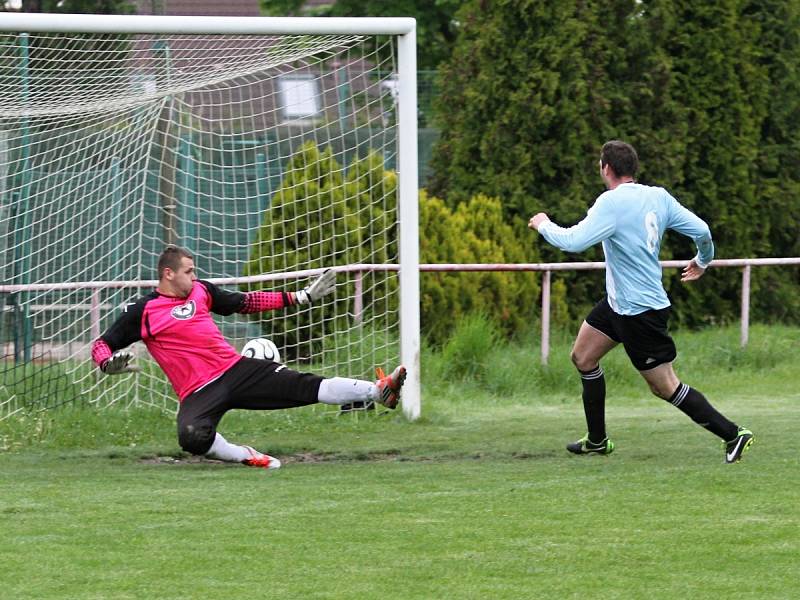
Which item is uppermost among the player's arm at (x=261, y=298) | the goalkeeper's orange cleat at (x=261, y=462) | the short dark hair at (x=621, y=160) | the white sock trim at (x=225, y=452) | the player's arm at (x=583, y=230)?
the short dark hair at (x=621, y=160)

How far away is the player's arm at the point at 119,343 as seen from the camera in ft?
26.5

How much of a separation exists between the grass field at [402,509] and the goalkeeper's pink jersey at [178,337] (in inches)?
21.9

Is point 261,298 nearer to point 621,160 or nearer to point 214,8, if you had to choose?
point 621,160

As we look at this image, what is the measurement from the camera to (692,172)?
48.4ft

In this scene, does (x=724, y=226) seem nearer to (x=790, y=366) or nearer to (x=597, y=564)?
(x=790, y=366)

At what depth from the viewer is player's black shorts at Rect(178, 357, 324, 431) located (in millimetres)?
8289

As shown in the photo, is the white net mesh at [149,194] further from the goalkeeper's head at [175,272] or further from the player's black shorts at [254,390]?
the player's black shorts at [254,390]

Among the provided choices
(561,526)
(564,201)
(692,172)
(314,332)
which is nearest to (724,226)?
(692,172)

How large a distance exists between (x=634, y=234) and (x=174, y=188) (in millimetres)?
4349

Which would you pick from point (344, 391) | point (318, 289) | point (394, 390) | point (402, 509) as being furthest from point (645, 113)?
point (402, 509)

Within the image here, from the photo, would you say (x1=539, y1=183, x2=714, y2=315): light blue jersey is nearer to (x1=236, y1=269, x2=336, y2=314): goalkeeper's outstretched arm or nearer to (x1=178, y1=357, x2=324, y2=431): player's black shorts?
(x1=236, y1=269, x2=336, y2=314): goalkeeper's outstretched arm

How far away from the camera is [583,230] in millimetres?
7793

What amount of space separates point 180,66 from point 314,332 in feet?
8.41

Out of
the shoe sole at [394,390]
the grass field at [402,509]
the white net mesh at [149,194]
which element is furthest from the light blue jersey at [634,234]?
the white net mesh at [149,194]
